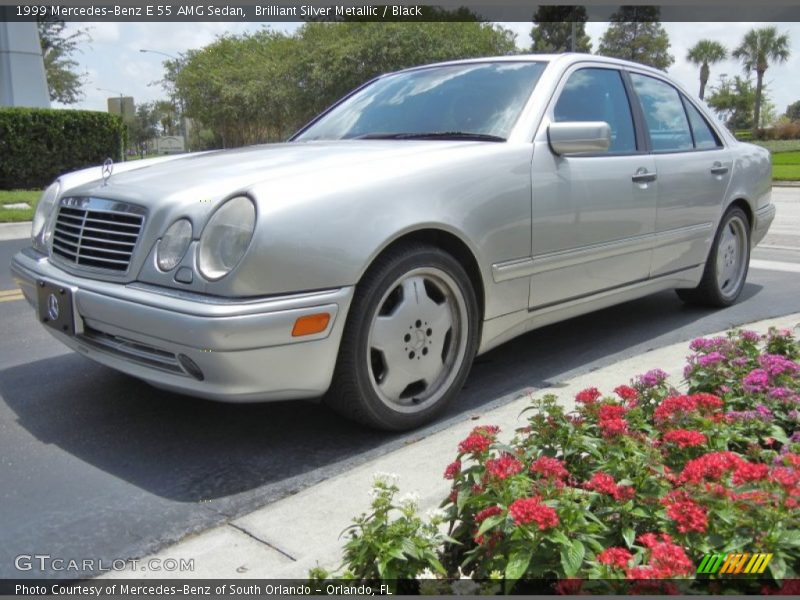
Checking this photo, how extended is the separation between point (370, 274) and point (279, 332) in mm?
440

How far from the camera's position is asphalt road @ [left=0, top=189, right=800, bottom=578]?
239 centimetres

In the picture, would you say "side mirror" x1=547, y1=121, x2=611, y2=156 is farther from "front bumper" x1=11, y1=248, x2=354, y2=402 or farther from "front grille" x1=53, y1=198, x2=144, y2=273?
"front grille" x1=53, y1=198, x2=144, y2=273

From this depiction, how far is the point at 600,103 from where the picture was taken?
4070mm

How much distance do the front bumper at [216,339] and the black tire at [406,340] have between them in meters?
0.11

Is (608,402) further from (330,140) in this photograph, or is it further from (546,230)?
(330,140)

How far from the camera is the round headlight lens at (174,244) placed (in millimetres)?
2668

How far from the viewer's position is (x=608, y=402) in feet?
7.25

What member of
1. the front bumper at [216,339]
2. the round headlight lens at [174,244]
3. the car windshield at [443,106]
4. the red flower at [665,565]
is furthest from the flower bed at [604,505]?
the car windshield at [443,106]

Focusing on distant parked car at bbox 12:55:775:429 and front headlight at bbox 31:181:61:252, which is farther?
front headlight at bbox 31:181:61:252

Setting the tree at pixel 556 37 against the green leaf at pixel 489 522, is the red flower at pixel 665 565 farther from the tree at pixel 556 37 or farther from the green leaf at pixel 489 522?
the tree at pixel 556 37

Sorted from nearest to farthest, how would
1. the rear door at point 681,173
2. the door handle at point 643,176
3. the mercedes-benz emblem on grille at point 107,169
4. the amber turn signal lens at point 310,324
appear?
the amber turn signal lens at point 310,324 < the mercedes-benz emblem on grille at point 107,169 < the door handle at point 643,176 < the rear door at point 681,173

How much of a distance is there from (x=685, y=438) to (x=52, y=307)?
2405 millimetres

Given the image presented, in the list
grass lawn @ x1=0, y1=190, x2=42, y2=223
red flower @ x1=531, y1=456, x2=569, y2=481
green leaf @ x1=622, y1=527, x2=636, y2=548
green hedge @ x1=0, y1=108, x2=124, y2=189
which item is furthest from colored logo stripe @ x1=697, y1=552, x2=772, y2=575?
green hedge @ x1=0, y1=108, x2=124, y2=189

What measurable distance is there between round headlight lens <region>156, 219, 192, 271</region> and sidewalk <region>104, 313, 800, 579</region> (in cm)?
90
